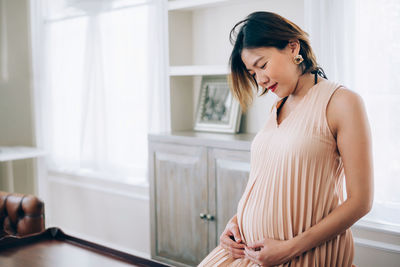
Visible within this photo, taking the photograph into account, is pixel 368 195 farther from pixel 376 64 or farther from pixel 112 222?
pixel 112 222

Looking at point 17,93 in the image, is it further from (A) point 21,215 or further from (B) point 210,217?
(B) point 210,217

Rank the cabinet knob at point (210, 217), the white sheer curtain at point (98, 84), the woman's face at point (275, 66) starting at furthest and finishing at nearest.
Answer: the white sheer curtain at point (98, 84), the cabinet knob at point (210, 217), the woman's face at point (275, 66)

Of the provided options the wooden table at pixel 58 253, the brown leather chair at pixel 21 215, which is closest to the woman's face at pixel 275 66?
the wooden table at pixel 58 253

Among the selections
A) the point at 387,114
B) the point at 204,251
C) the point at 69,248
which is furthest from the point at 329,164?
the point at 204,251

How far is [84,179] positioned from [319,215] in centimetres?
277

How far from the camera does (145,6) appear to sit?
3.13m

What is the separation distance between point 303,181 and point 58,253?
1.11m

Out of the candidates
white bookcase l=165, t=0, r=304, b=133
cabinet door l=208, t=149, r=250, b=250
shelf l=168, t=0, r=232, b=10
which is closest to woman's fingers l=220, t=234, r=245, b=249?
cabinet door l=208, t=149, r=250, b=250

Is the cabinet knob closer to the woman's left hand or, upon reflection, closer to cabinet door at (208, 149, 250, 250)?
cabinet door at (208, 149, 250, 250)

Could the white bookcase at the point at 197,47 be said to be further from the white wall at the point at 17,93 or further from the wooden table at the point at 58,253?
the white wall at the point at 17,93

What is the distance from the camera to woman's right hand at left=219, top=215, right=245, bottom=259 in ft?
4.95

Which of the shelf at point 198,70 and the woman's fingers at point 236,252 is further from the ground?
the shelf at point 198,70

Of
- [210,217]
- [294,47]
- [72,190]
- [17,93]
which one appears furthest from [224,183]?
[17,93]

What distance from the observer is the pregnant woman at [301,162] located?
1294mm
